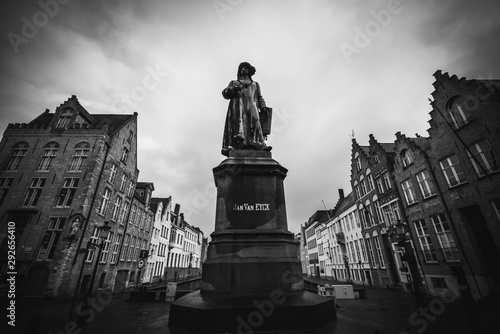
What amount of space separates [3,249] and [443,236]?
34764 mm

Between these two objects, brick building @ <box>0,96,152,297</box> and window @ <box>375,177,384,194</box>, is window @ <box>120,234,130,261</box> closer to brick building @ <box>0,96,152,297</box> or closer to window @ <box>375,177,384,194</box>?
brick building @ <box>0,96,152,297</box>

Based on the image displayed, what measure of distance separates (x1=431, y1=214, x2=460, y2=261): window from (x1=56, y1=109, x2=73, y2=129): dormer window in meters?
36.3

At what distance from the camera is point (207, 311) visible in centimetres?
342

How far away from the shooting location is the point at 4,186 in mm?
20172

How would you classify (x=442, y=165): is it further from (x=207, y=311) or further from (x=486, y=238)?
(x=207, y=311)

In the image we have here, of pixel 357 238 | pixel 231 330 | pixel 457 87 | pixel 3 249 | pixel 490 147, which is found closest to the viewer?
pixel 231 330

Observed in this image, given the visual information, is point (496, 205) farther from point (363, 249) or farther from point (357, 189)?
point (363, 249)

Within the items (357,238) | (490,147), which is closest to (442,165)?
(490,147)

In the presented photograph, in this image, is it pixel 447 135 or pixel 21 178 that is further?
pixel 21 178

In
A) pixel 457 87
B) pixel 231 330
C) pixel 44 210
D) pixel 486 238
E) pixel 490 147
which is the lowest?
pixel 231 330

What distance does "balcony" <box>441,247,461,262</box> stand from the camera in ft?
51.3

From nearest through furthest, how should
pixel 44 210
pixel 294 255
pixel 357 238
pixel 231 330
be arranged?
1. pixel 231 330
2. pixel 294 255
3. pixel 44 210
4. pixel 357 238

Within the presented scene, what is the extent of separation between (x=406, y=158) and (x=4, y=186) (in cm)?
3784

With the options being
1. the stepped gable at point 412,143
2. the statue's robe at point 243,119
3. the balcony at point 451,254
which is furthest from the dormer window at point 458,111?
the statue's robe at point 243,119
